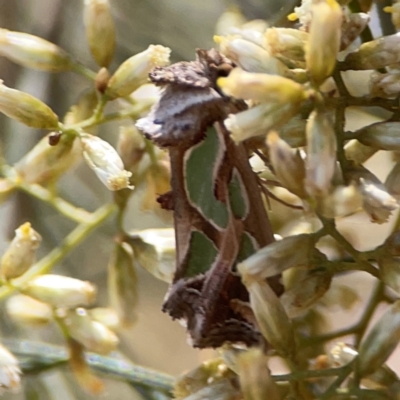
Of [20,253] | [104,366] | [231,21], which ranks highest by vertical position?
[231,21]

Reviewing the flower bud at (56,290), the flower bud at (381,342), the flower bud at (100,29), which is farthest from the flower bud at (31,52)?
the flower bud at (381,342)

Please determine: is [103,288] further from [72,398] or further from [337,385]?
[337,385]

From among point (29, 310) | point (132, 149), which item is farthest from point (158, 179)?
point (29, 310)

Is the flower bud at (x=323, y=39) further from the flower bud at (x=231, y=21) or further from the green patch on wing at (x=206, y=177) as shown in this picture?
the flower bud at (x=231, y=21)

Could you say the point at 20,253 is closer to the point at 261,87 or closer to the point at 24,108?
the point at 24,108

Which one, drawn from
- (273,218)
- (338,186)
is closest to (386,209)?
(338,186)

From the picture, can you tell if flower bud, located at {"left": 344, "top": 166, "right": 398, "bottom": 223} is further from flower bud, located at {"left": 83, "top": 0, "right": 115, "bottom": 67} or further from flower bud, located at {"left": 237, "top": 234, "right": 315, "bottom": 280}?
flower bud, located at {"left": 83, "top": 0, "right": 115, "bottom": 67}
